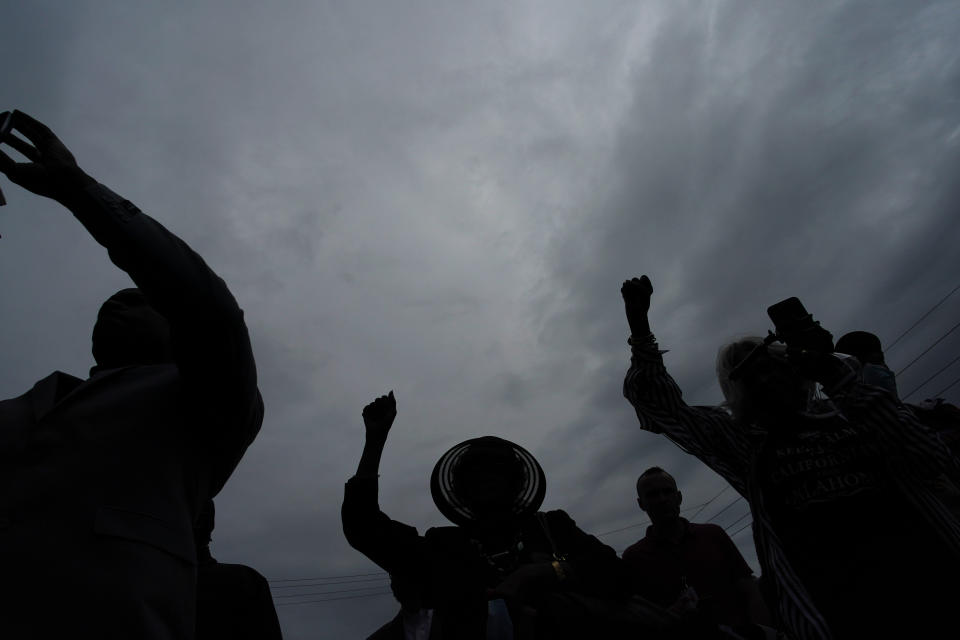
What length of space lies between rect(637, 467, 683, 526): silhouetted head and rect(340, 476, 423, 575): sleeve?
2367 millimetres

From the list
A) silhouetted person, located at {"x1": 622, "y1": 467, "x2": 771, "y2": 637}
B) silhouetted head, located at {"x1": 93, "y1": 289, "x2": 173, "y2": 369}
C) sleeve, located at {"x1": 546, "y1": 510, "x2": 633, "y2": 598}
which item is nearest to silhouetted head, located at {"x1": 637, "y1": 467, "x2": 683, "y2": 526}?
silhouetted person, located at {"x1": 622, "y1": 467, "x2": 771, "y2": 637}

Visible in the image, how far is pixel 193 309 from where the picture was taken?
141 cm

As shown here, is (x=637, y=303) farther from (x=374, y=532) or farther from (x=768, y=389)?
(x=374, y=532)

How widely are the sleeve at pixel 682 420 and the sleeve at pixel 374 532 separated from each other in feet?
4.79

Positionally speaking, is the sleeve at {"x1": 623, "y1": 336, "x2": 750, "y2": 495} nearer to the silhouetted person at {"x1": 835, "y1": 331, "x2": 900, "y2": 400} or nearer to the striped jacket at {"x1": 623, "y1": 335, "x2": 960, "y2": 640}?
the striped jacket at {"x1": 623, "y1": 335, "x2": 960, "y2": 640}

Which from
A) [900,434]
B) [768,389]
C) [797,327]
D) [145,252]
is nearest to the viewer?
[145,252]

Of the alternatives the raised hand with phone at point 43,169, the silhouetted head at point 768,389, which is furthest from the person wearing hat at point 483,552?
the raised hand with phone at point 43,169

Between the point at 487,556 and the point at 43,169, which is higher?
the point at 43,169

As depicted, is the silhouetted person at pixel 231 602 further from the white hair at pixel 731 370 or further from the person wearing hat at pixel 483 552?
the white hair at pixel 731 370

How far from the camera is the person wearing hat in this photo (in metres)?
2.50

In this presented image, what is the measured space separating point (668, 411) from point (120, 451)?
7.54 feet

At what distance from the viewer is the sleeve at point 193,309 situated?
1.36m

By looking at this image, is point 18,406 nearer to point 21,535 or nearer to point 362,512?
point 21,535

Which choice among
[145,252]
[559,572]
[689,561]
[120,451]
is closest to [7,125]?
[145,252]
